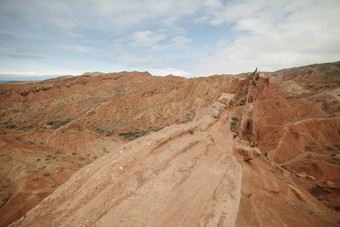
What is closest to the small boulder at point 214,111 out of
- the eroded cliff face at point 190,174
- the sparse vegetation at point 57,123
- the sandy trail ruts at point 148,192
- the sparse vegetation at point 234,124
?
the eroded cliff face at point 190,174

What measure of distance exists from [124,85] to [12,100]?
26.8 m

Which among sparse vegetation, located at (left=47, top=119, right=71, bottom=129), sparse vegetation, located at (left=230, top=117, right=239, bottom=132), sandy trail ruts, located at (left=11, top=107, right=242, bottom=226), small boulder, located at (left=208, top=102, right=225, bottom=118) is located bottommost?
sparse vegetation, located at (left=47, top=119, right=71, bottom=129)

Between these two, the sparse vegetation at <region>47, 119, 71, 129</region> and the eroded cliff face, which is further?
the sparse vegetation at <region>47, 119, 71, 129</region>

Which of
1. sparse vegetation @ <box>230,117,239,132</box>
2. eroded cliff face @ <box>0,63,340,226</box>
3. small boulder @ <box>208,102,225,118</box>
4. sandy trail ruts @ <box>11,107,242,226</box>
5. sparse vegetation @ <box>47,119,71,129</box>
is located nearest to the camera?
sandy trail ruts @ <box>11,107,242,226</box>

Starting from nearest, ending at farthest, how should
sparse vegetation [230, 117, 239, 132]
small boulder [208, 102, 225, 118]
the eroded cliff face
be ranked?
the eroded cliff face → small boulder [208, 102, 225, 118] → sparse vegetation [230, 117, 239, 132]

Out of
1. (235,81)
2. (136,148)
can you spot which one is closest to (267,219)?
(136,148)

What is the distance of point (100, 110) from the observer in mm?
29062

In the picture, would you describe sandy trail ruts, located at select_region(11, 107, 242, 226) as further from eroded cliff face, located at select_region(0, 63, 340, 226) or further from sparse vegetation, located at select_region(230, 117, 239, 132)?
sparse vegetation, located at select_region(230, 117, 239, 132)

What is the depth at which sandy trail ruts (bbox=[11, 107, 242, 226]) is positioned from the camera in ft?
11.8

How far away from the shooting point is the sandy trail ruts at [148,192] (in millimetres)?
3605

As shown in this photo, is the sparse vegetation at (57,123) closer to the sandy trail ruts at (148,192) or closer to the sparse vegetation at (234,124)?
the sandy trail ruts at (148,192)

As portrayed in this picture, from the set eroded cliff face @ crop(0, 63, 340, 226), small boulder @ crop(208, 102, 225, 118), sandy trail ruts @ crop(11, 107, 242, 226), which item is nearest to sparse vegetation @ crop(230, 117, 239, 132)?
eroded cliff face @ crop(0, 63, 340, 226)

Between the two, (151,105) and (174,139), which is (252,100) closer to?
(151,105)

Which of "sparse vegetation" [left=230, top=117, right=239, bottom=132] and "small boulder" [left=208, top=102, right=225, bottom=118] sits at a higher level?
"small boulder" [left=208, top=102, right=225, bottom=118]
